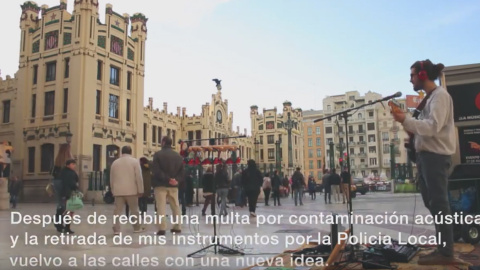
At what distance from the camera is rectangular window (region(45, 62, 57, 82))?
32.9 metres

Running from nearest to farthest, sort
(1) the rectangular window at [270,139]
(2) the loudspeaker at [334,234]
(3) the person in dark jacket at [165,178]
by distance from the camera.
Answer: (2) the loudspeaker at [334,234]
(3) the person in dark jacket at [165,178]
(1) the rectangular window at [270,139]

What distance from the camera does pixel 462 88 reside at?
325 inches

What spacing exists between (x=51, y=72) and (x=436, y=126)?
34048 millimetres

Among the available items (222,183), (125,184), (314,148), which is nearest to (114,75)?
(222,183)

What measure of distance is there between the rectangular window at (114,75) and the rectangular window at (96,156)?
5619mm

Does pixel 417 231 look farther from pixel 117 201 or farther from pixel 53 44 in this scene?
pixel 53 44

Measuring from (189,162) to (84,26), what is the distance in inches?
574

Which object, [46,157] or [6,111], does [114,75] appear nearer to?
[46,157]

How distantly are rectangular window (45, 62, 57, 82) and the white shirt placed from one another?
33245mm

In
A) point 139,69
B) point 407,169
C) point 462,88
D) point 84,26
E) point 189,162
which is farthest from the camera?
point 139,69

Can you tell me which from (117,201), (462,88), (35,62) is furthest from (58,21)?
(462,88)

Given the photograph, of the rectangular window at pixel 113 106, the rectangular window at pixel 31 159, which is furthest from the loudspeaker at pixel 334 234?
the rectangular window at pixel 31 159

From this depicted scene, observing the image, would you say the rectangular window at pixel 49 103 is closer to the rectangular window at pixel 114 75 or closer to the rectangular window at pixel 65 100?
the rectangular window at pixel 65 100

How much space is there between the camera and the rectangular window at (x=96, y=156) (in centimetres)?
3161
